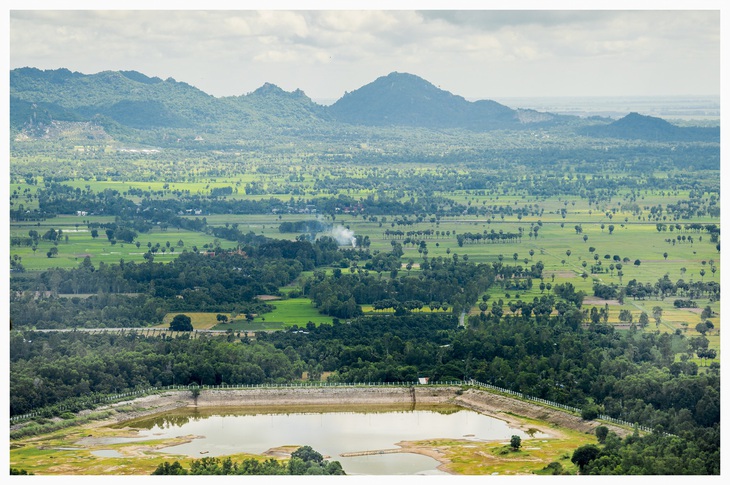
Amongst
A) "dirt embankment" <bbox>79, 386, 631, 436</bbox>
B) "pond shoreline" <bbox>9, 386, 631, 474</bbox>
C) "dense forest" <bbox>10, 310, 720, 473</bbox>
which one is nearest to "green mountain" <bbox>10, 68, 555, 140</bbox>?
"dense forest" <bbox>10, 310, 720, 473</bbox>

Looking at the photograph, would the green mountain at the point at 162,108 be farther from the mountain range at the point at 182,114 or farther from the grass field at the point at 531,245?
the grass field at the point at 531,245

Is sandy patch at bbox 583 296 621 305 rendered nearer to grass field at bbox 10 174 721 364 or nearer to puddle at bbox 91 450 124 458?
grass field at bbox 10 174 721 364

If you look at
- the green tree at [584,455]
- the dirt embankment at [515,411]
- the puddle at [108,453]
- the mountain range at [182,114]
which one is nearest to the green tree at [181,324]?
the dirt embankment at [515,411]

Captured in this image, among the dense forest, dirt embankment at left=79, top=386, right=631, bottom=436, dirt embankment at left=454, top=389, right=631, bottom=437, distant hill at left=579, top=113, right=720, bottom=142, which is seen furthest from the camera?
distant hill at left=579, top=113, right=720, bottom=142

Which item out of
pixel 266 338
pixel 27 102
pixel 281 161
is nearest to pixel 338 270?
pixel 266 338

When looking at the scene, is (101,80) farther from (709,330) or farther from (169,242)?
(709,330)

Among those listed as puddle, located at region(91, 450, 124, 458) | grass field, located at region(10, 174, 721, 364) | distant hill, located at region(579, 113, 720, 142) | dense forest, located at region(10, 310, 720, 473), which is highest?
distant hill, located at region(579, 113, 720, 142)
